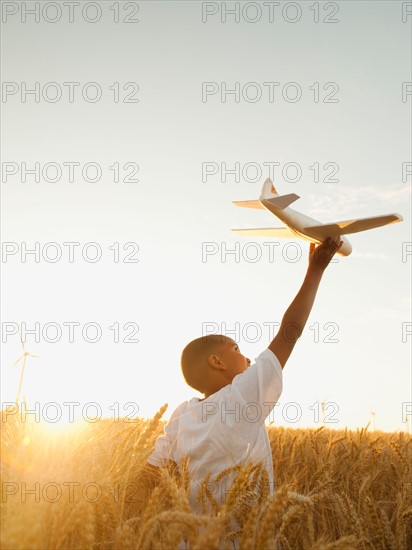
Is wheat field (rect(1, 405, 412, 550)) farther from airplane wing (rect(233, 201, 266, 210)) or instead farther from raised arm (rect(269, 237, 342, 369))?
airplane wing (rect(233, 201, 266, 210))

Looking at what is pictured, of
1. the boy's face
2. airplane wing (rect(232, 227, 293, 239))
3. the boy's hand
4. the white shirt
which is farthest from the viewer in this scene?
airplane wing (rect(232, 227, 293, 239))

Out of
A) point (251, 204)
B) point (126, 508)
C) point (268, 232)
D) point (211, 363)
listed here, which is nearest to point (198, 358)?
point (211, 363)

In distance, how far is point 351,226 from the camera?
545 cm

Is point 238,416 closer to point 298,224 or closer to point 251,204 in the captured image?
point 298,224

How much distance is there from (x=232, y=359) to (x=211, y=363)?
162 millimetres

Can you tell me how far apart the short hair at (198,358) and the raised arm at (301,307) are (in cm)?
80

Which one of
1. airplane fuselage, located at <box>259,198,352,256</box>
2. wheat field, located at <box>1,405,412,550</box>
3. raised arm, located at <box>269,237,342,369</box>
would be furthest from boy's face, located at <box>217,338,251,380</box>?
airplane fuselage, located at <box>259,198,352,256</box>

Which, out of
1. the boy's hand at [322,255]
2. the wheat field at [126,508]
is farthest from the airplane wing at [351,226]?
the wheat field at [126,508]

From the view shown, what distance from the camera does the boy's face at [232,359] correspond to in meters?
3.97

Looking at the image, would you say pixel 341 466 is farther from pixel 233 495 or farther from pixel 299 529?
pixel 233 495

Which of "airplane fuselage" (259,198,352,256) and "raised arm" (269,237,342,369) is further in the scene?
"airplane fuselage" (259,198,352,256)

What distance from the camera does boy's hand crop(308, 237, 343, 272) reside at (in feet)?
12.7

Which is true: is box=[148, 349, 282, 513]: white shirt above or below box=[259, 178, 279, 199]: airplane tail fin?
below

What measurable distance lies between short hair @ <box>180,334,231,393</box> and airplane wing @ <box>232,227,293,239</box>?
2.97 metres
